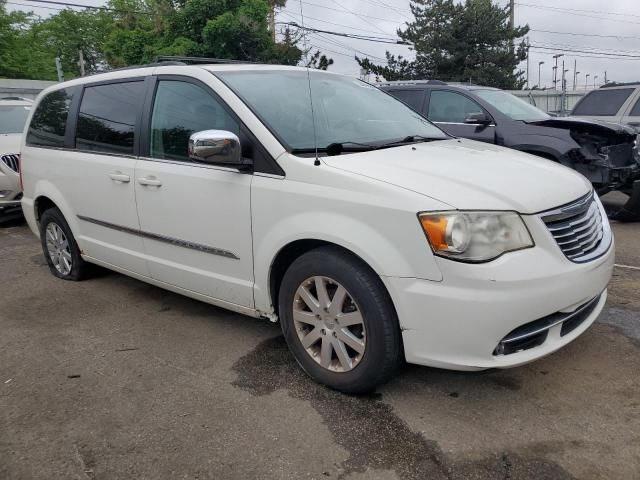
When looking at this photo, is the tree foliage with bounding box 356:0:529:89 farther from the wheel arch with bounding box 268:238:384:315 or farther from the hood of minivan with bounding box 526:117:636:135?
the wheel arch with bounding box 268:238:384:315

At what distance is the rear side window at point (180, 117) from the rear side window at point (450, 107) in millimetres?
4847

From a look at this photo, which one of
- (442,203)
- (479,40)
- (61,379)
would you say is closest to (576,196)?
(442,203)

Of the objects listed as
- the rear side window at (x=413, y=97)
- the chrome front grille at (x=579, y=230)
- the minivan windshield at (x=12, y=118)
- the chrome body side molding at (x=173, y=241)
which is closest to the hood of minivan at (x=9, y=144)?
the minivan windshield at (x=12, y=118)

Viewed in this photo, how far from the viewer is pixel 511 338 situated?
2.56 m

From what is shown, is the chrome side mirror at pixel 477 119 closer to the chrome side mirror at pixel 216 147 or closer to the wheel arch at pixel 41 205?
the chrome side mirror at pixel 216 147

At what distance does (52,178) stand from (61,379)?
213 centimetres

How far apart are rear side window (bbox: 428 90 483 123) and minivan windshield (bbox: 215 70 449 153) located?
3692 mm

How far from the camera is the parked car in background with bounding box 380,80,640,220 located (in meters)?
6.68

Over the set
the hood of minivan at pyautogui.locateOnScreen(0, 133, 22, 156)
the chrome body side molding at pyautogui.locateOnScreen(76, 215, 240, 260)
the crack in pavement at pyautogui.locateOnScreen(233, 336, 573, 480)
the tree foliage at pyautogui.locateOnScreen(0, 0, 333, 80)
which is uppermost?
the tree foliage at pyautogui.locateOnScreen(0, 0, 333, 80)

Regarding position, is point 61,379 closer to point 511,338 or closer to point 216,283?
point 216,283

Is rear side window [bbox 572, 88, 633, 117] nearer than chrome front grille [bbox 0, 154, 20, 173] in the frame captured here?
No

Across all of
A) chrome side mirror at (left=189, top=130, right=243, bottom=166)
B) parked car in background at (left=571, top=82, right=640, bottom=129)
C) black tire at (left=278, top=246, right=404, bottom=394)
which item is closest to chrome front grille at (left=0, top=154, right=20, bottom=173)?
chrome side mirror at (left=189, top=130, right=243, bottom=166)

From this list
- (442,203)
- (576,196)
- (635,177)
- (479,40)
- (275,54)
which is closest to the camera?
(442,203)

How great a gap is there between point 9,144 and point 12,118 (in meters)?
1.14
